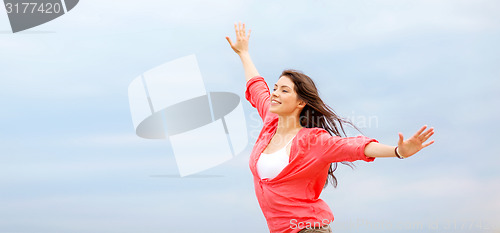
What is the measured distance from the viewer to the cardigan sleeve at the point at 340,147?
4.26 metres

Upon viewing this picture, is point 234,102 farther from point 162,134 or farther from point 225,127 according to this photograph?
point 162,134

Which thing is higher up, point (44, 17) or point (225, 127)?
point (44, 17)

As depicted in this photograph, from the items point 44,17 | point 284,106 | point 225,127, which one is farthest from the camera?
point 44,17

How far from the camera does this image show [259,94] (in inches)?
226

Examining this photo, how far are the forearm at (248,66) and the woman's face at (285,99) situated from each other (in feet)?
3.09

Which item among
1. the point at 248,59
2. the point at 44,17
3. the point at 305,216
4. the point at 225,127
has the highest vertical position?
the point at 44,17

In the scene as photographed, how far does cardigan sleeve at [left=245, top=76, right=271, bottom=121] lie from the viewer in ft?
18.4

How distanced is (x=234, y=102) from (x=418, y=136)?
3.27 metres

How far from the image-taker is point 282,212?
15.4ft

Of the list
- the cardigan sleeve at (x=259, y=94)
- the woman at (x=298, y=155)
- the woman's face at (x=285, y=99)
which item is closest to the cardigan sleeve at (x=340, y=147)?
the woman at (x=298, y=155)

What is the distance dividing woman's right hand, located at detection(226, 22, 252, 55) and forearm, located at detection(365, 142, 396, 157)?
2324 millimetres

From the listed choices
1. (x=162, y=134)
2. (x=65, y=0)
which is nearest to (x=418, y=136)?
(x=162, y=134)

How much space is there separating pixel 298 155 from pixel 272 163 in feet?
0.93

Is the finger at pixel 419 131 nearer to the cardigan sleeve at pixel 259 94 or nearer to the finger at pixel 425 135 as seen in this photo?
the finger at pixel 425 135
